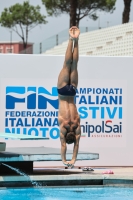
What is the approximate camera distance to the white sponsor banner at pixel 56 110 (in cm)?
1503

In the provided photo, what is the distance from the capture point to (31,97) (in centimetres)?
1509

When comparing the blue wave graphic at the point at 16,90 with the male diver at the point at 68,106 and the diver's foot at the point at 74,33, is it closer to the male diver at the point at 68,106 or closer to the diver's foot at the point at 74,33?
the male diver at the point at 68,106

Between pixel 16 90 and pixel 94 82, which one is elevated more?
pixel 94 82

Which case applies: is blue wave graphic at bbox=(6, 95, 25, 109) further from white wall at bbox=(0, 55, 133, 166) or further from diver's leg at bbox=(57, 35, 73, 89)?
diver's leg at bbox=(57, 35, 73, 89)

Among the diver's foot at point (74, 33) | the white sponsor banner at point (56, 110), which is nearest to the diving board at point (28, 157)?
the white sponsor banner at point (56, 110)

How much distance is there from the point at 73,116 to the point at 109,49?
73.7 ft

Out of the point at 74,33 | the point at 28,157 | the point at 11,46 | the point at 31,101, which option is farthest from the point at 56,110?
the point at 11,46

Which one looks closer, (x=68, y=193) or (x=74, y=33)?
(x=68, y=193)

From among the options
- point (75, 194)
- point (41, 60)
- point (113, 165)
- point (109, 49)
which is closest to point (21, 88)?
point (41, 60)

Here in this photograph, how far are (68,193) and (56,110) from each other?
12.8 ft

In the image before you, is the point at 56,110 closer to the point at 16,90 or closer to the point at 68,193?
the point at 16,90

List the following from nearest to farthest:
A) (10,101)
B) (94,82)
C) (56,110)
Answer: (10,101) → (56,110) → (94,82)

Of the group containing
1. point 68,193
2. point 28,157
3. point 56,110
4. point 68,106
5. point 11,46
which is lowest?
point 68,193

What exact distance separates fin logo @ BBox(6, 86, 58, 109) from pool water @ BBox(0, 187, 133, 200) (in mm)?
3427
